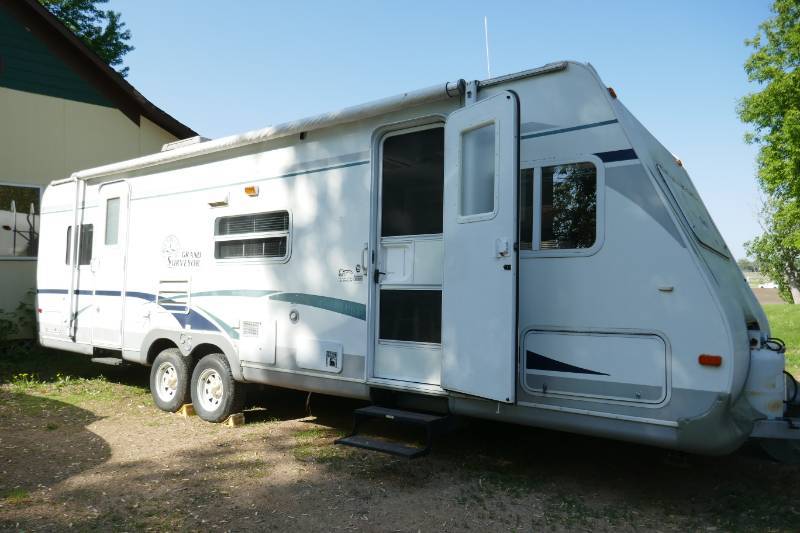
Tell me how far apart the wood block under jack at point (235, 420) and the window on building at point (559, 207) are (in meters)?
3.56

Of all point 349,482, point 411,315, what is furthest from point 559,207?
point 349,482

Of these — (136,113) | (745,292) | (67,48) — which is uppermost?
(67,48)

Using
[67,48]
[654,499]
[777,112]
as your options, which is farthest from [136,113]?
[777,112]

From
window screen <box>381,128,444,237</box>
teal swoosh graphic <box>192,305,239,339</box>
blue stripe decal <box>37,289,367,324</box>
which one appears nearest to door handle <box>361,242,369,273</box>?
window screen <box>381,128,444,237</box>

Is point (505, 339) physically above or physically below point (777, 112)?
below

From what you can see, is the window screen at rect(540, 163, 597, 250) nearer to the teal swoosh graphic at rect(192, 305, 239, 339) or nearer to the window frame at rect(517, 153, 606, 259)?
the window frame at rect(517, 153, 606, 259)

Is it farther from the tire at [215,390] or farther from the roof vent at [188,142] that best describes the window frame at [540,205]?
the roof vent at [188,142]

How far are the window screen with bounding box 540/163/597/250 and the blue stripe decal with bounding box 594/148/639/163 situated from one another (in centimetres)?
10

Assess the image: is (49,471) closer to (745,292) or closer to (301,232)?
(301,232)

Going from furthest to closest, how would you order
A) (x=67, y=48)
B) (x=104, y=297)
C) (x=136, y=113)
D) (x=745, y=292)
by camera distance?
(x=136, y=113)
(x=67, y=48)
(x=104, y=297)
(x=745, y=292)

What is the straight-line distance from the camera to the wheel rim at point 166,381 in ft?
23.0

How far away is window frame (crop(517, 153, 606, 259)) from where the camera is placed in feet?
13.9

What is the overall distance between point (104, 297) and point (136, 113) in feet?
20.5

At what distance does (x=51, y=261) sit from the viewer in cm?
874
